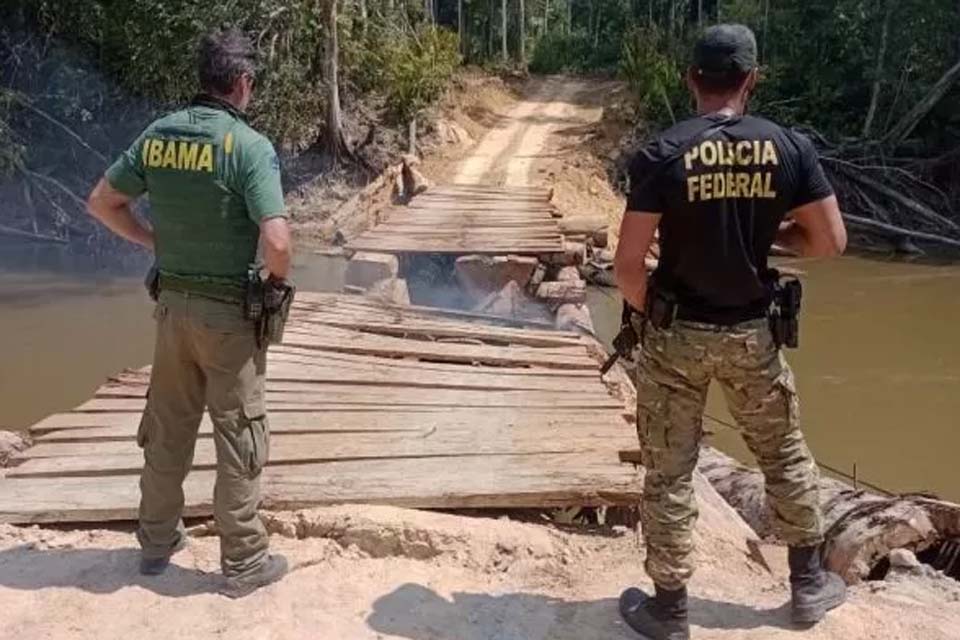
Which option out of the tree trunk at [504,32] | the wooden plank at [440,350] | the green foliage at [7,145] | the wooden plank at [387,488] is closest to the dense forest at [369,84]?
the green foliage at [7,145]

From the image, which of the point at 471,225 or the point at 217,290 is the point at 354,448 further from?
the point at 471,225

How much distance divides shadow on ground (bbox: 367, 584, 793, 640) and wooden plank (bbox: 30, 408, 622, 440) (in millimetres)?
1412

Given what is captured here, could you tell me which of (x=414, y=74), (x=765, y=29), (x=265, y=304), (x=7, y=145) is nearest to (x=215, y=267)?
(x=265, y=304)

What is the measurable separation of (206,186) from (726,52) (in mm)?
1550

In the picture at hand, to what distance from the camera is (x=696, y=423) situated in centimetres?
301

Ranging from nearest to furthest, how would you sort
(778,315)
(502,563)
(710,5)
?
1. (778,315)
2. (502,563)
3. (710,5)

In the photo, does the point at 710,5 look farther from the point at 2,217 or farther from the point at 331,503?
the point at 331,503

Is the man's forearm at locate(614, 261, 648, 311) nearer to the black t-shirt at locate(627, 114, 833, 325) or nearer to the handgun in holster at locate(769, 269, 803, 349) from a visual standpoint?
the black t-shirt at locate(627, 114, 833, 325)

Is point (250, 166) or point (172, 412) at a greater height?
point (250, 166)

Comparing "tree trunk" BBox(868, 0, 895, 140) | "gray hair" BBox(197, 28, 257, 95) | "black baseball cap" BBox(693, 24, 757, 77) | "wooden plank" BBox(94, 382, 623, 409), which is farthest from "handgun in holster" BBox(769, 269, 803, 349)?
"tree trunk" BBox(868, 0, 895, 140)

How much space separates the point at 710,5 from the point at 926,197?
50.5ft

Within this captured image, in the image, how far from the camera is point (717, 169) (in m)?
2.76

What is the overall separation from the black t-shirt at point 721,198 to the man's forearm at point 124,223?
1610 mm

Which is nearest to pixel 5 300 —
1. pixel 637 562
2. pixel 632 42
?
pixel 637 562
